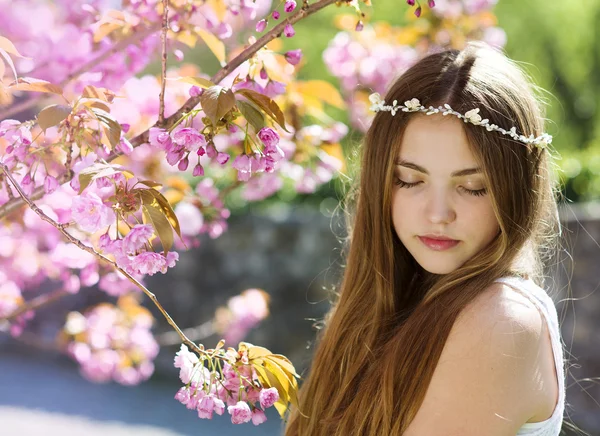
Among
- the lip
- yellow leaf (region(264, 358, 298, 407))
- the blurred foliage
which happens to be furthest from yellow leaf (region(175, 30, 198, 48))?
the blurred foliage

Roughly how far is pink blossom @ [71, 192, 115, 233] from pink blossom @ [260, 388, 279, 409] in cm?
31

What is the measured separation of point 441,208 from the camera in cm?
133

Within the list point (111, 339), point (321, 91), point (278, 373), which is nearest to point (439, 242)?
point (278, 373)

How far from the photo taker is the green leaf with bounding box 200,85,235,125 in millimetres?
1065

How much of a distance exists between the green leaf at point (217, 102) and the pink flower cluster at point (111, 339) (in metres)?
1.78

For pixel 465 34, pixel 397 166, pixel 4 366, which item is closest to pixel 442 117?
pixel 397 166

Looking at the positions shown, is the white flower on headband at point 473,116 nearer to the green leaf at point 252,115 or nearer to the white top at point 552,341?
the white top at point 552,341

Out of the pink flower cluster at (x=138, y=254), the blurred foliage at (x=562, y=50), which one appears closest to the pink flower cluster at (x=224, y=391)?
the pink flower cluster at (x=138, y=254)

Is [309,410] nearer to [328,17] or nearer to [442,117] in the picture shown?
[442,117]

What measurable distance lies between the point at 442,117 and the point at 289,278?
11.6ft

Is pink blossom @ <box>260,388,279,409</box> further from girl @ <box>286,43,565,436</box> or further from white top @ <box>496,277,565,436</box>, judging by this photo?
white top @ <box>496,277,565,436</box>

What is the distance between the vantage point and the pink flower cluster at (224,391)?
1.10 m

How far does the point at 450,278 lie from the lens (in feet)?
4.57

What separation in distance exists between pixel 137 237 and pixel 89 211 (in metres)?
0.07
